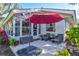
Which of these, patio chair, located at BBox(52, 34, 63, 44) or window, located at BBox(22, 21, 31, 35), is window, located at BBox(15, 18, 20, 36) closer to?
window, located at BBox(22, 21, 31, 35)

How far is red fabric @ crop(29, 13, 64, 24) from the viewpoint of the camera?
3000 mm

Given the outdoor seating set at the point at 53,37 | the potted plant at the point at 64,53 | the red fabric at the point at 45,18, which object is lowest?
the potted plant at the point at 64,53

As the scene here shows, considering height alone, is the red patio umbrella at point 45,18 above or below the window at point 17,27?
above

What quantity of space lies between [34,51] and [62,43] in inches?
13.0

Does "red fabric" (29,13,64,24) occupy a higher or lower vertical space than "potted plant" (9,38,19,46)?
higher

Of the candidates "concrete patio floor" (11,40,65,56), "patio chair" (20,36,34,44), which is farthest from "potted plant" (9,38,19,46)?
"concrete patio floor" (11,40,65,56)

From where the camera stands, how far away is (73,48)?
3.01 m

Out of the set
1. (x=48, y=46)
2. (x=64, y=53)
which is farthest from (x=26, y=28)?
(x=64, y=53)

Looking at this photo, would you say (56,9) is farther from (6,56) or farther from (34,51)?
(6,56)

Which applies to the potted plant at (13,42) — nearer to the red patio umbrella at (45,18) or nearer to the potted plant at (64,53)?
the red patio umbrella at (45,18)

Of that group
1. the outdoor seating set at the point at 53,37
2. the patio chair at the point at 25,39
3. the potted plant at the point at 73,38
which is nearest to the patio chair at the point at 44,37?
the outdoor seating set at the point at 53,37

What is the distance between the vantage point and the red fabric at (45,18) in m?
3.00

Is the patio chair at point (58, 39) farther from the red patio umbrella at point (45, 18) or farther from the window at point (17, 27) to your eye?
the window at point (17, 27)

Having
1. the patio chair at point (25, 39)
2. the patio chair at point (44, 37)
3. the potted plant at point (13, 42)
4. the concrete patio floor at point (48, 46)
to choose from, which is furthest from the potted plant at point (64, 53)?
the potted plant at point (13, 42)
